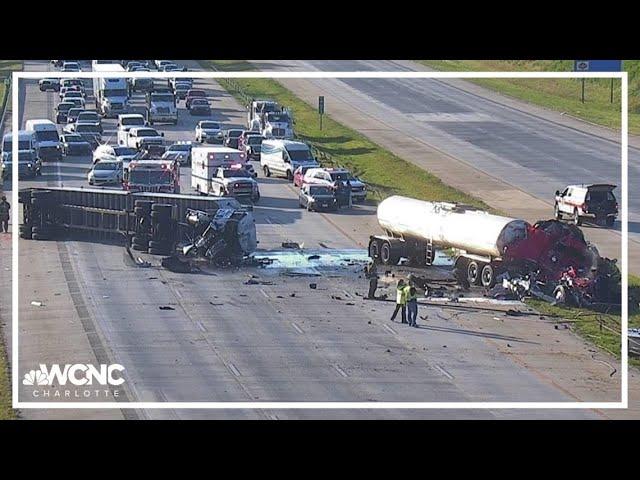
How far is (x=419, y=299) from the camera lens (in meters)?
34.7

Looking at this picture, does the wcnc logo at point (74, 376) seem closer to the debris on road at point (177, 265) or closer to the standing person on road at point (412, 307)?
the debris on road at point (177, 265)

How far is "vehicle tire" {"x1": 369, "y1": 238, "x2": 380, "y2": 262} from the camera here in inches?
1419

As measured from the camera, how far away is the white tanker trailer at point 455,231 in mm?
38156

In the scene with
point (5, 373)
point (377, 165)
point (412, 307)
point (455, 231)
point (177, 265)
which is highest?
point (377, 165)

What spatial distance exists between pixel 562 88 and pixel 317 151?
1063 cm

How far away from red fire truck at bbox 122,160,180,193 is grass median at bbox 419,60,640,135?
6.97 meters

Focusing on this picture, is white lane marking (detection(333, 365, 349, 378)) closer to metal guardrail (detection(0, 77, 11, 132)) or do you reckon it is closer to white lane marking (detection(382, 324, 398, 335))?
white lane marking (detection(382, 324, 398, 335))

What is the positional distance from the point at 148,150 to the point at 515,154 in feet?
25.2

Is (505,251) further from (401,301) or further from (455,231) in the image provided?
(401,301)

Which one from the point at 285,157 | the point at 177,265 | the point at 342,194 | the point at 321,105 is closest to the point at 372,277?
the point at 177,265

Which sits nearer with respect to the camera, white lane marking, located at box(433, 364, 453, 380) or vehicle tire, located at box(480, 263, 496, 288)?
white lane marking, located at box(433, 364, 453, 380)

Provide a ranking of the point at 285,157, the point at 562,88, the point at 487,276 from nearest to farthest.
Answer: the point at 562,88 < the point at 487,276 < the point at 285,157

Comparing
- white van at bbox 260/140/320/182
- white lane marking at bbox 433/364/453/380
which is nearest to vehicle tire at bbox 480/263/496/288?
white van at bbox 260/140/320/182

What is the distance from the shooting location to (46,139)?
124ft
